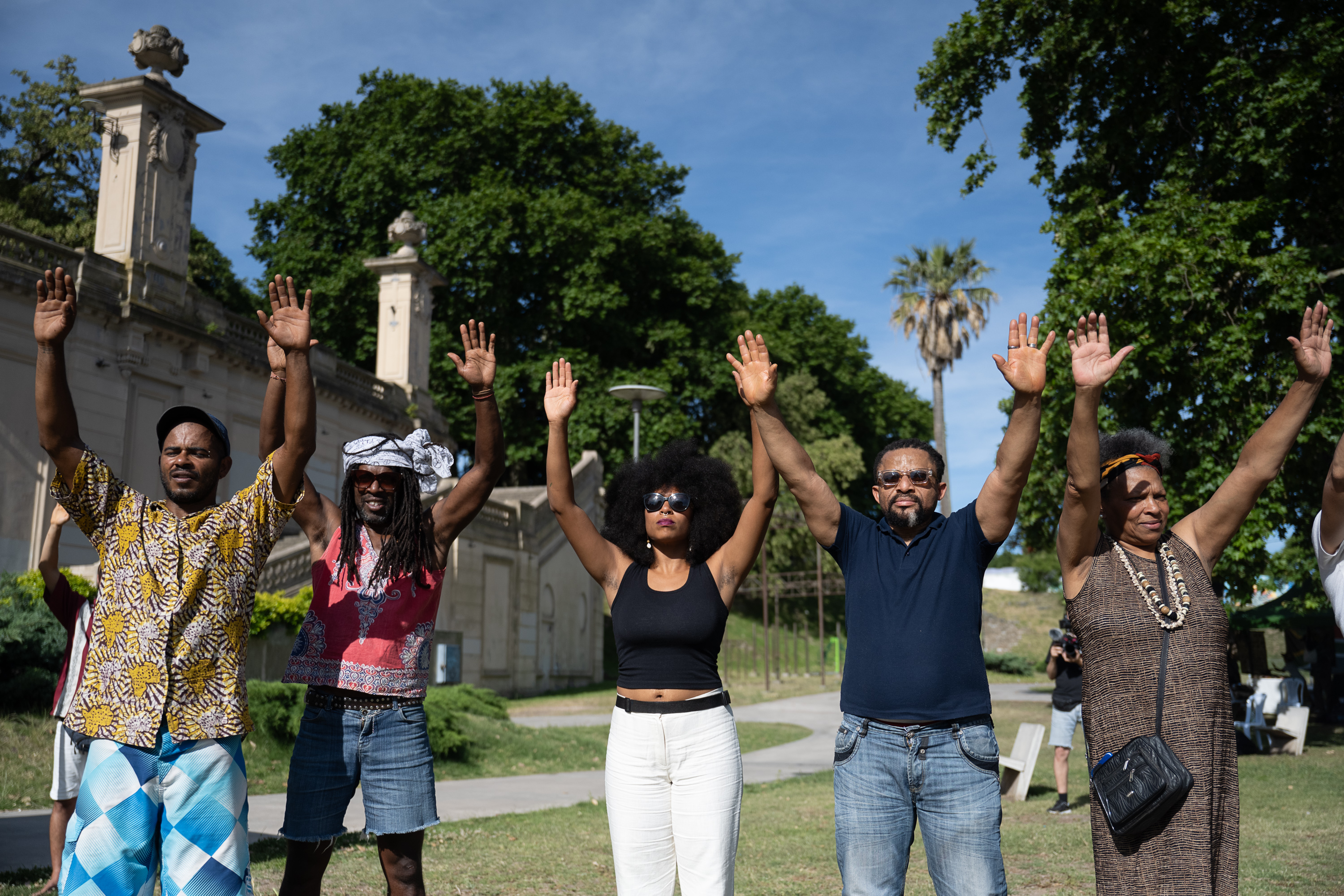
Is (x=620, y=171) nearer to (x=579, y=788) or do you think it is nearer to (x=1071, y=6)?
(x=1071, y=6)

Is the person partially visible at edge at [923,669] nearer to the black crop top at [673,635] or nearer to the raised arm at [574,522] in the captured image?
the black crop top at [673,635]

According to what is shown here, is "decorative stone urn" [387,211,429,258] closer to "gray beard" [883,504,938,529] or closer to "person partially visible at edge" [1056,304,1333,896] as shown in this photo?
"gray beard" [883,504,938,529]

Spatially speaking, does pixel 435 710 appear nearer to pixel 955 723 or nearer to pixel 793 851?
pixel 793 851

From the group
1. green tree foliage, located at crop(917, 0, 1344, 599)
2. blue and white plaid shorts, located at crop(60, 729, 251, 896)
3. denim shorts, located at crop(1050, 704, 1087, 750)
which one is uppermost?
green tree foliage, located at crop(917, 0, 1344, 599)

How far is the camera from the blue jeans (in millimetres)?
3535

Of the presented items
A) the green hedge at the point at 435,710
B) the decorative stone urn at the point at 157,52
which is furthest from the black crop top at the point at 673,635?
the decorative stone urn at the point at 157,52

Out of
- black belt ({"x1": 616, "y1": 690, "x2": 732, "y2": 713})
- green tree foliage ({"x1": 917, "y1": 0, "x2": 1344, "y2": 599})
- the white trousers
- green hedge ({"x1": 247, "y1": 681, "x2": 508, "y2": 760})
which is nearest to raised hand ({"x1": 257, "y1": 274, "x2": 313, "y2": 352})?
black belt ({"x1": 616, "y1": 690, "x2": 732, "y2": 713})

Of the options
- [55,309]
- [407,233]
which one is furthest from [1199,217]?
[407,233]

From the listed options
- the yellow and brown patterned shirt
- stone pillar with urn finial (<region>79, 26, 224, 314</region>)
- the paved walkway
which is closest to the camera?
the yellow and brown patterned shirt

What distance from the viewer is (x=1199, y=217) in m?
13.1

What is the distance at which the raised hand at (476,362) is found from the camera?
4.46 meters

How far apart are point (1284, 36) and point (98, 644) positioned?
14.9m

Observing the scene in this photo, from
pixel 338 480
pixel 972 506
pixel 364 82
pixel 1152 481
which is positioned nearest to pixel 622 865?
pixel 972 506

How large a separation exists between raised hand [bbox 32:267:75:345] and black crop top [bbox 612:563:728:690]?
2.18m
